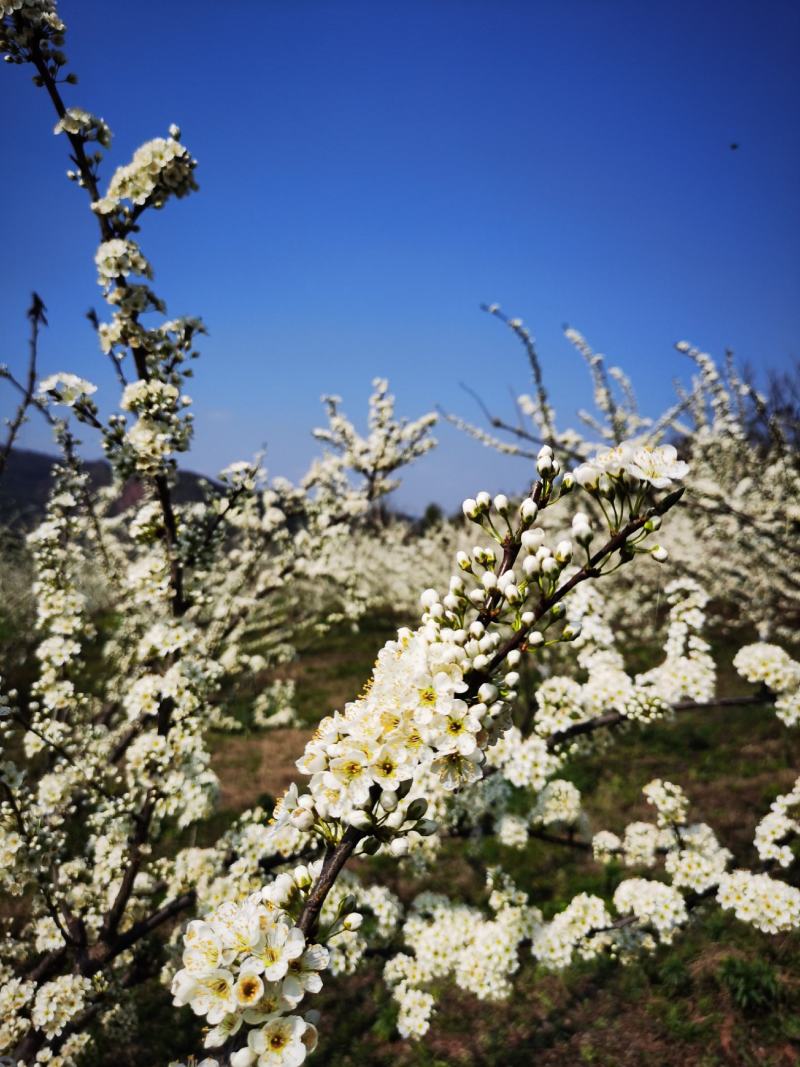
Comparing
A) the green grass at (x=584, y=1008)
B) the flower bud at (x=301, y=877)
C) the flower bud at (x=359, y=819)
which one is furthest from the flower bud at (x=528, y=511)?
the green grass at (x=584, y=1008)

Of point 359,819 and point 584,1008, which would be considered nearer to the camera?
point 359,819

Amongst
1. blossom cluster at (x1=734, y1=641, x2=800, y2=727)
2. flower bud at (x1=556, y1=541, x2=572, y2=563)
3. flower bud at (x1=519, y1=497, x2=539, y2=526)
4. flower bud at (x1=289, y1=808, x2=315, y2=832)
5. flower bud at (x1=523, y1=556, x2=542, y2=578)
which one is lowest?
flower bud at (x1=289, y1=808, x2=315, y2=832)

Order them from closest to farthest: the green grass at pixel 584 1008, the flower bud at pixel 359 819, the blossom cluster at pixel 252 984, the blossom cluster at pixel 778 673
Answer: the blossom cluster at pixel 252 984
the flower bud at pixel 359 819
the blossom cluster at pixel 778 673
the green grass at pixel 584 1008

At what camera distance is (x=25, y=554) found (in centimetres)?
2502

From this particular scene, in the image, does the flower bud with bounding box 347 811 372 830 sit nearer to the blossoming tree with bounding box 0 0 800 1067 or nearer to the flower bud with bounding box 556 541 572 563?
the blossoming tree with bounding box 0 0 800 1067

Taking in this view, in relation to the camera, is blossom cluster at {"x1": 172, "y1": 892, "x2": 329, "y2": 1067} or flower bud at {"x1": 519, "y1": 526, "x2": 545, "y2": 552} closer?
blossom cluster at {"x1": 172, "y1": 892, "x2": 329, "y2": 1067}

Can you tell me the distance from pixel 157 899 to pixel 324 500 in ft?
15.5

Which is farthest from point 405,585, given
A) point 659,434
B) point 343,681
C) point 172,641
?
point 172,641

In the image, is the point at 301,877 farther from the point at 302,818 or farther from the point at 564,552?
the point at 564,552

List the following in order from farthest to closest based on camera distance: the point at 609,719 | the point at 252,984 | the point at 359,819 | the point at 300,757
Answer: the point at 609,719, the point at 300,757, the point at 359,819, the point at 252,984

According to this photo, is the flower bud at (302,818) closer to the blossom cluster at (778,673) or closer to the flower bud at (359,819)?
the flower bud at (359,819)

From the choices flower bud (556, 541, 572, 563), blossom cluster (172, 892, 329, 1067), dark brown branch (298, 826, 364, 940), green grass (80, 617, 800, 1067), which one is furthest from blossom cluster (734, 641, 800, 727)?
blossom cluster (172, 892, 329, 1067)

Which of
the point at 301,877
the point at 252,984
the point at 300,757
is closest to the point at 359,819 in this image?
the point at 301,877

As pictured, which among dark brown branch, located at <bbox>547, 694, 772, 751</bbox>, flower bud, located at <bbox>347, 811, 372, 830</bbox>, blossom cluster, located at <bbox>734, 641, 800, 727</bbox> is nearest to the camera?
flower bud, located at <bbox>347, 811, 372, 830</bbox>
